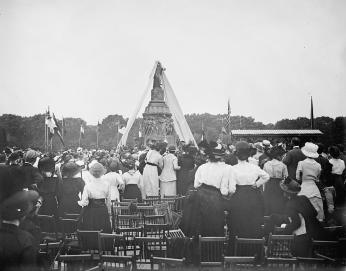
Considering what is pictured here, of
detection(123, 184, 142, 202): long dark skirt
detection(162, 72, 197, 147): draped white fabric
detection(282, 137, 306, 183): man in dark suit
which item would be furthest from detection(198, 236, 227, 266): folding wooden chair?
detection(162, 72, 197, 147): draped white fabric

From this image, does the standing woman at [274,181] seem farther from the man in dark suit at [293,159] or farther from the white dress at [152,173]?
the white dress at [152,173]

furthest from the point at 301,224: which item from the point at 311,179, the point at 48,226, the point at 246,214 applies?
the point at 48,226

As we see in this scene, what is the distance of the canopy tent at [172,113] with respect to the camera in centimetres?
3036

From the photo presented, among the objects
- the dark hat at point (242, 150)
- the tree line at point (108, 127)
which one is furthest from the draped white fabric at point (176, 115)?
the tree line at point (108, 127)

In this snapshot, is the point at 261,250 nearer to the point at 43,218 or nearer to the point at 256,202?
the point at 256,202

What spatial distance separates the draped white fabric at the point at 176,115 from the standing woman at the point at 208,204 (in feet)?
72.8

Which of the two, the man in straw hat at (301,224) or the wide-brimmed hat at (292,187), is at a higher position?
the wide-brimmed hat at (292,187)

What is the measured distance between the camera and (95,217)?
736cm

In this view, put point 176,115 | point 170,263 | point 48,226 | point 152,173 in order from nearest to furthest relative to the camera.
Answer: point 170,263
point 48,226
point 152,173
point 176,115

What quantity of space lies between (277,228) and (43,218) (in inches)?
157

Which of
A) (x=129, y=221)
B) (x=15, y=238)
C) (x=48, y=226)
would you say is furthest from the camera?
(x=129, y=221)

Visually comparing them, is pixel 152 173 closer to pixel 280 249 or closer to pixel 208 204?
pixel 208 204

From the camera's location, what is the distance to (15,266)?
409 centimetres

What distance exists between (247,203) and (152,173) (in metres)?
6.08
